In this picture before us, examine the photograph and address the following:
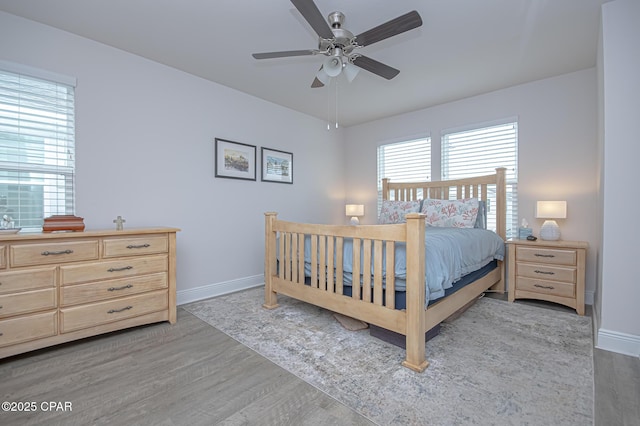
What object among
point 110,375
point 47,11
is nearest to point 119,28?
point 47,11

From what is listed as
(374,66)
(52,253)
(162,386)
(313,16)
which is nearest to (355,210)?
(374,66)

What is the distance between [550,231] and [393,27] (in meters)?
2.83

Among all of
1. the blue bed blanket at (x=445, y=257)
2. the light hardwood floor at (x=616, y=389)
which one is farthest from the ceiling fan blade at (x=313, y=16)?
the light hardwood floor at (x=616, y=389)

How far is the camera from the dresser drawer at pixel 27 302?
193cm

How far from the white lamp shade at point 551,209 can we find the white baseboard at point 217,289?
3.45 metres

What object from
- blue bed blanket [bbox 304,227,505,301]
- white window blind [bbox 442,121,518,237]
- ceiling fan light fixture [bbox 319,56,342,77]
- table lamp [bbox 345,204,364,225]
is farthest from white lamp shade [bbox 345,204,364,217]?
ceiling fan light fixture [bbox 319,56,342,77]

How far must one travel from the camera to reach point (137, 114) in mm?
2900

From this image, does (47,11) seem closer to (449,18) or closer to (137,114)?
(137,114)

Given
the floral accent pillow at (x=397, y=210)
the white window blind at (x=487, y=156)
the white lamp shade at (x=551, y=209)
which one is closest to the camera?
the white lamp shade at (x=551, y=209)

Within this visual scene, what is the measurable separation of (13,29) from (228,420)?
325 cm

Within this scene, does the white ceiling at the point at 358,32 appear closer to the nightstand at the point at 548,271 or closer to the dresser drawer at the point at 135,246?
the dresser drawer at the point at 135,246

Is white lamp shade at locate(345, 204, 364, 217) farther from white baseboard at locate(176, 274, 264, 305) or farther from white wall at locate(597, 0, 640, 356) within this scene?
white wall at locate(597, 0, 640, 356)

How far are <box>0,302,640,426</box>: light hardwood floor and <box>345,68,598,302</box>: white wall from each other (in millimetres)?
1742

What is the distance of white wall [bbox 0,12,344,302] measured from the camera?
8.45ft
